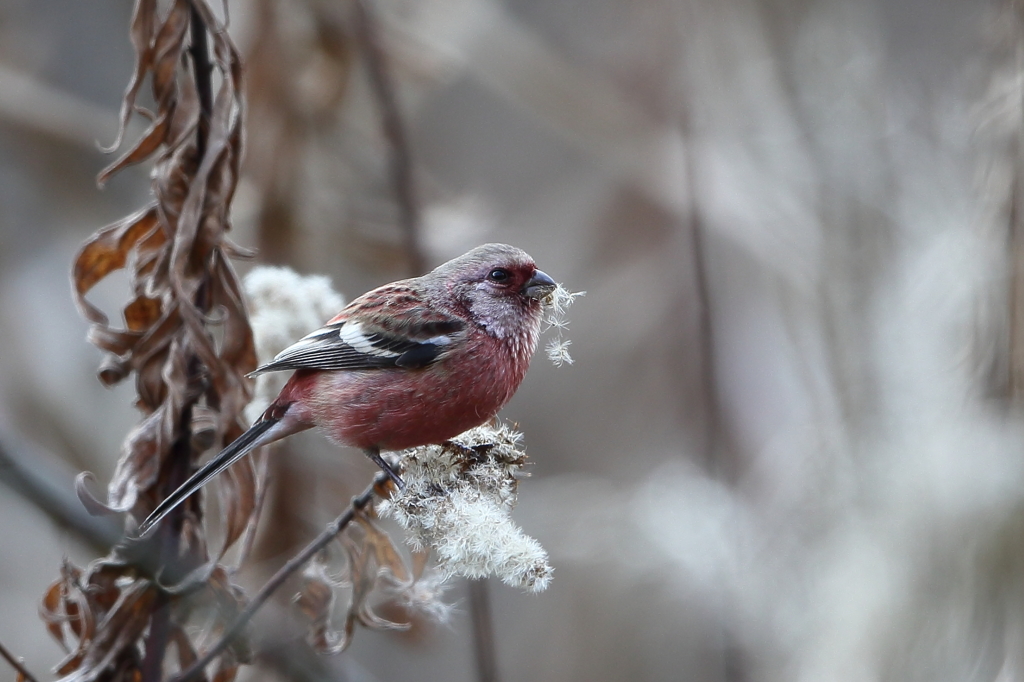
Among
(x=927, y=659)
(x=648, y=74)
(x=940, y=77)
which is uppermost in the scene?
(x=940, y=77)

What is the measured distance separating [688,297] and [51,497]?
17.0ft

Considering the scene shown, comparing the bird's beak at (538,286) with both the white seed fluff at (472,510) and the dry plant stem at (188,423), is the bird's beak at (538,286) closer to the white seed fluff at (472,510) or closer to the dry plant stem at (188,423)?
the white seed fluff at (472,510)

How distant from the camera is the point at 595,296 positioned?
23.7 ft

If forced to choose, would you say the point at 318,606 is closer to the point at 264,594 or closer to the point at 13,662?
the point at 264,594

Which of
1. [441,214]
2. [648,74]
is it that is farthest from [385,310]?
[648,74]

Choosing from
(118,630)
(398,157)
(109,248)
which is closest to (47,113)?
(398,157)

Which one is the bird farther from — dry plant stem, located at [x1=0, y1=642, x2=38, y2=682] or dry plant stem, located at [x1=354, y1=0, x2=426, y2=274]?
dry plant stem, located at [x1=0, y1=642, x2=38, y2=682]

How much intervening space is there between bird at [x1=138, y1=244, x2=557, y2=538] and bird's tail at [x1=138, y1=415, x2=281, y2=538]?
0.05 meters

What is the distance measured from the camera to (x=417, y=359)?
3.48m

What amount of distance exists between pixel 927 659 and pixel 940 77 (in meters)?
4.72

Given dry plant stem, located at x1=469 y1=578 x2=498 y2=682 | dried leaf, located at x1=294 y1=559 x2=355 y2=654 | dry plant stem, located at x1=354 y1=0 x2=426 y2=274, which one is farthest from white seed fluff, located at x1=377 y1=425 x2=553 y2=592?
dry plant stem, located at x1=354 y1=0 x2=426 y2=274

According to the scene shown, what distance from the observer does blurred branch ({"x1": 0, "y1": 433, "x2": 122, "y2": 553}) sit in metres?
2.92

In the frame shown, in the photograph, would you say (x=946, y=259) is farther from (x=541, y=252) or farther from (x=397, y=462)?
(x=397, y=462)

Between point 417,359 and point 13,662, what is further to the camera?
point 417,359
